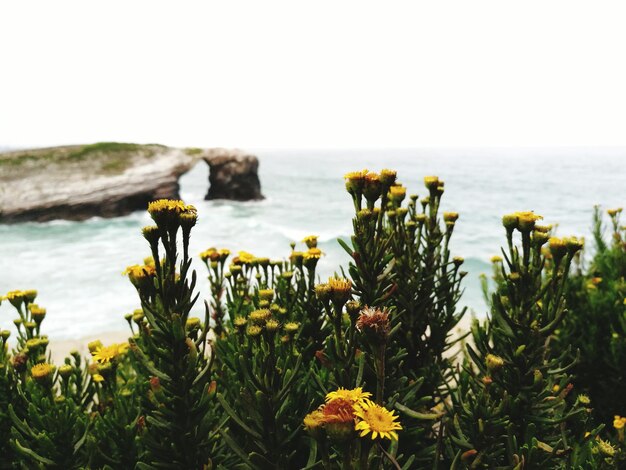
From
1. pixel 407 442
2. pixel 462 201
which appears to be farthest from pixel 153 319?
pixel 462 201

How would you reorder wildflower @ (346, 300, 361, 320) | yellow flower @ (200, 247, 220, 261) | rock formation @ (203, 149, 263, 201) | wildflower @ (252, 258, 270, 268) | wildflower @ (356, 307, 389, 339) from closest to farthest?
wildflower @ (356, 307, 389, 339)
wildflower @ (346, 300, 361, 320)
wildflower @ (252, 258, 270, 268)
yellow flower @ (200, 247, 220, 261)
rock formation @ (203, 149, 263, 201)

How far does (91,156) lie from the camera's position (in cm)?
2567

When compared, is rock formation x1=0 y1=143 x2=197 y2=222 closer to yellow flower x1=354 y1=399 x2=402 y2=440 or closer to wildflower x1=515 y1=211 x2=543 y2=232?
wildflower x1=515 y1=211 x2=543 y2=232

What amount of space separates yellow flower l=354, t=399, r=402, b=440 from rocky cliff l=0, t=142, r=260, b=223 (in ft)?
81.0

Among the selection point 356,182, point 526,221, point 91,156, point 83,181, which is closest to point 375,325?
point 356,182

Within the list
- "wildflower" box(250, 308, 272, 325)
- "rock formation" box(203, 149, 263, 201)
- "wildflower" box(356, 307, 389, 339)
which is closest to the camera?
"wildflower" box(356, 307, 389, 339)

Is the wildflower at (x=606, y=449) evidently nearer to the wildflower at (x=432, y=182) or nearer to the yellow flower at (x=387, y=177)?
the wildflower at (x=432, y=182)

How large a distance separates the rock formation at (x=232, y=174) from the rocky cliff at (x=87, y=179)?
1630mm

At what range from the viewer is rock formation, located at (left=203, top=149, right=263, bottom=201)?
28406 mm

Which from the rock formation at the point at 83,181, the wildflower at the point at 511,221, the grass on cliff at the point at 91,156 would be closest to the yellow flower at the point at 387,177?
the wildflower at the point at 511,221

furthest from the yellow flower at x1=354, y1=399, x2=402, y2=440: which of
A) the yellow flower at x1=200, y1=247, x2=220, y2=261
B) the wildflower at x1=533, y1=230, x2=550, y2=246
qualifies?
the yellow flower at x1=200, y1=247, x2=220, y2=261

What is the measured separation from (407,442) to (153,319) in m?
1.40

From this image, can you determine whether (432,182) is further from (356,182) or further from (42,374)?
(42,374)

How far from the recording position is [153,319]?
4.64ft
